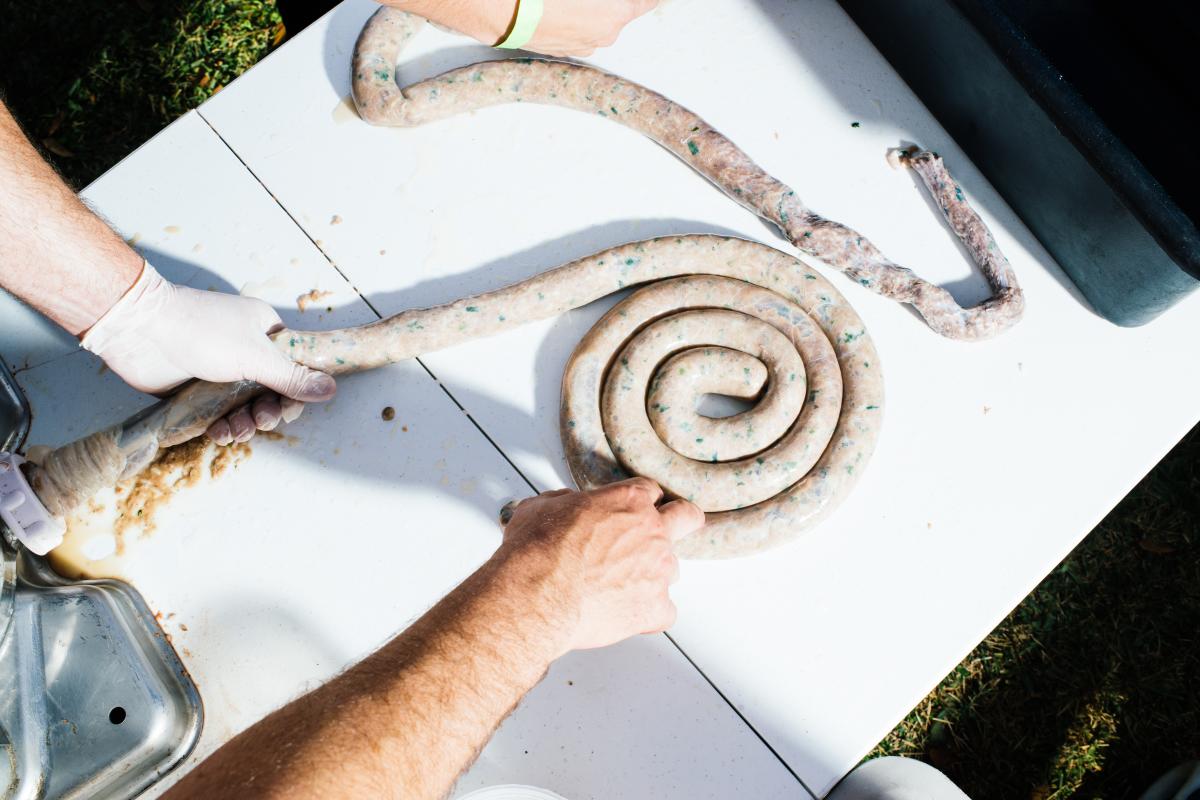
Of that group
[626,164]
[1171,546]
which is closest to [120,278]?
[626,164]

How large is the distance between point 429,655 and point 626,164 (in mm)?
1309

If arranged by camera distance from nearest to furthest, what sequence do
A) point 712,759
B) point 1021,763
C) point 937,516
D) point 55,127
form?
point 712,759
point 937,516
point 1021,763
point 55,127

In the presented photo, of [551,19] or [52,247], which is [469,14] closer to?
[551,19]

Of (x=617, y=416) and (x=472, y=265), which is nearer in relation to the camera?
(x=617, y=416)

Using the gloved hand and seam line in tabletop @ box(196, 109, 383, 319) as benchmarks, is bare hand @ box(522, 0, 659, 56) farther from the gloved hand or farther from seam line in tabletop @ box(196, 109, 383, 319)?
the gloved hand

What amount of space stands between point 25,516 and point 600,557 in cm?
125

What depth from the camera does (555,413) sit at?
6.51ft

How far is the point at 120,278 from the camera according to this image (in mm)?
1778

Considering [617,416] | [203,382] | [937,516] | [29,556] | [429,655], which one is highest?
[937,516]

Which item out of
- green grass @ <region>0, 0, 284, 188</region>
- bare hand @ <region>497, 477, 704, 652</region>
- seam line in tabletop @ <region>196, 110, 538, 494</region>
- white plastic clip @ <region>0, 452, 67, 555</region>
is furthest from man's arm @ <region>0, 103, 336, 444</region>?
green grass @ <region>0, 0, 284, 188</region>

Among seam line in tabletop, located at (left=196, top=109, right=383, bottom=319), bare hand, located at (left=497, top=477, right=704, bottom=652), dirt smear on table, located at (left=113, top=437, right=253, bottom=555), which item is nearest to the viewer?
bare hand, located at (left=497, top=477, right=704, bottom=652)

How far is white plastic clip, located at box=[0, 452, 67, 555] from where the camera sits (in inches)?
70.7

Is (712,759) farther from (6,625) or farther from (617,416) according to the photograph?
(6,625)

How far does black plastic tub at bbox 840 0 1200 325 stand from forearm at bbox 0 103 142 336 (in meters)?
1.91
